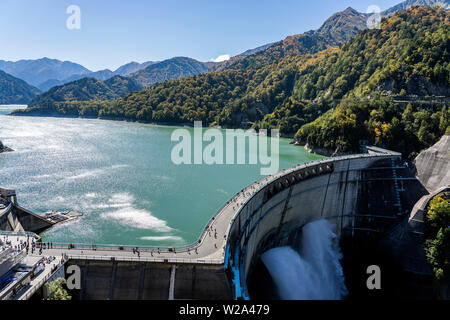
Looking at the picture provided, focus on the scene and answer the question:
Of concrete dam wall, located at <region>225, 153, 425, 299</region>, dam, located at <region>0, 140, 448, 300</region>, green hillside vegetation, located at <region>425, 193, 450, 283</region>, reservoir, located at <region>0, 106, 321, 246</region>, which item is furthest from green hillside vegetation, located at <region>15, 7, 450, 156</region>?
green hillside vegetation, located at <region>425, 193, 450, 283</region>

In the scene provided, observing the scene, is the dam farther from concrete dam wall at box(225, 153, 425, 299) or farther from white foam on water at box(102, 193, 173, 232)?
white foam on water at box(102, 193, 173, 232)

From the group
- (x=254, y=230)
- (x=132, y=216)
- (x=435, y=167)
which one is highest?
(x=435, y=167)

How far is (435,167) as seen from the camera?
43688 mm

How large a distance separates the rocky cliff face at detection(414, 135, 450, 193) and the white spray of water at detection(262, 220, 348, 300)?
15593 millimetres

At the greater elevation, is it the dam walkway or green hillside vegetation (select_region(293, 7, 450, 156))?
green hillside vegetation (select_region(293, 7, 450, 156))

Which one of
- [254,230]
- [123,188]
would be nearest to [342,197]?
[254,230]

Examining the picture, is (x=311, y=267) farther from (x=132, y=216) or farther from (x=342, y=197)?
(x=132, y=216)

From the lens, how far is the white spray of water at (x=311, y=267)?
101ft

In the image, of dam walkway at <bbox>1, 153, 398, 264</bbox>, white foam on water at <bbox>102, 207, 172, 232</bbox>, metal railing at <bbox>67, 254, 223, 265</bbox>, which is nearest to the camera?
metal railing at <bbox>67, 254, 223, 265</bbox>

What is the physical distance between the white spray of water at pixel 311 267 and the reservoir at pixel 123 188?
973cm

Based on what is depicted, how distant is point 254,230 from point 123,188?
26.6 metres

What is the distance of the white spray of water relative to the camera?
30.7 m

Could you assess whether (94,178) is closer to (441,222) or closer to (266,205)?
(266,205)

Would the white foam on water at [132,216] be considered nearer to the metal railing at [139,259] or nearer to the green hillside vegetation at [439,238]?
the metal railing at [139,259]
